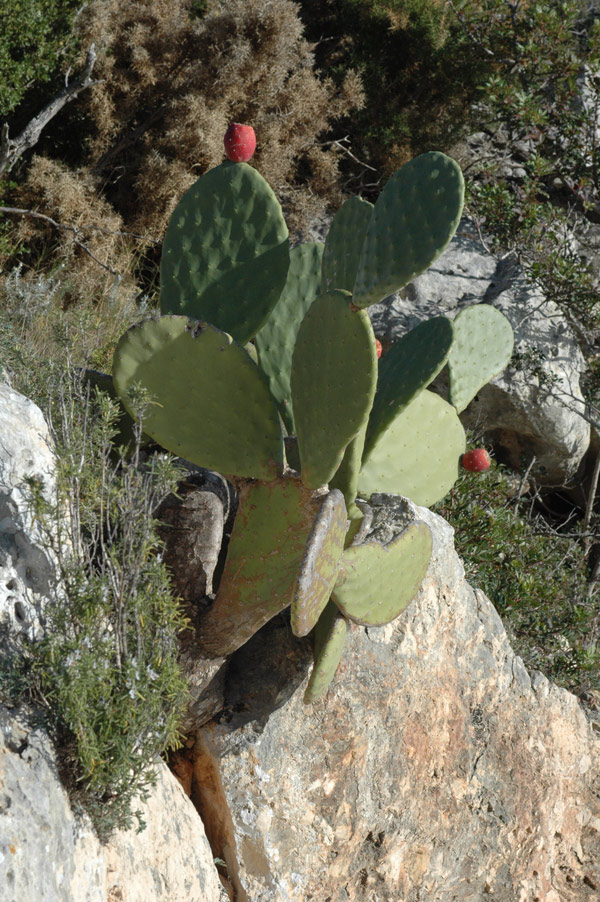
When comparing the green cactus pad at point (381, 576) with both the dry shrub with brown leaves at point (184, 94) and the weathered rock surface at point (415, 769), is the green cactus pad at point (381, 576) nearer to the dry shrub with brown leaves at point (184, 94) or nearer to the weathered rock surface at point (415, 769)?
the weathered rock surface at point (415, 769)

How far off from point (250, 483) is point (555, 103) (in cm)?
477

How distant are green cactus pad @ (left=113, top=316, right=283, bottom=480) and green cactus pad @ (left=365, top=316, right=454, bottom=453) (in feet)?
1.29

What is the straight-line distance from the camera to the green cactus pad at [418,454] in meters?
2.89

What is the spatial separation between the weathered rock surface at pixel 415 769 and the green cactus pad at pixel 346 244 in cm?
77

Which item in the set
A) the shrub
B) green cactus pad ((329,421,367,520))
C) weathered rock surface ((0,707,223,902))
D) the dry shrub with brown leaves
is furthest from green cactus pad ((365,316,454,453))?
the shrub

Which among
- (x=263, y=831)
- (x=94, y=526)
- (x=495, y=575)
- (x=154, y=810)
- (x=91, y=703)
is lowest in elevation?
(x=495, y=575)

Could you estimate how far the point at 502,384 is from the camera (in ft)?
17.9

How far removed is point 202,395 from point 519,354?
11.5 ft

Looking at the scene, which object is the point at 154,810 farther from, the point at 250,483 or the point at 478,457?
the point at 478,457

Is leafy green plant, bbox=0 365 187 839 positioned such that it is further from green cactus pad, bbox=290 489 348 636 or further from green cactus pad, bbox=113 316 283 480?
green cactus pad, bbox=290 489 348 636

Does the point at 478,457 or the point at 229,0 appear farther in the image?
the point at 229,0

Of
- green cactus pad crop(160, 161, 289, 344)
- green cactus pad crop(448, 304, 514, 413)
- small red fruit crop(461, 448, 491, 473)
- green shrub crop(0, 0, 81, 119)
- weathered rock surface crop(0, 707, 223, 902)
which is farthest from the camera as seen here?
green shrub crop(0, 0, 81, 119)

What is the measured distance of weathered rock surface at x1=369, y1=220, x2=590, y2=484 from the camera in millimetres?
5461

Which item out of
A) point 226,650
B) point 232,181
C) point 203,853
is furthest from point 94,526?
point 232,181
